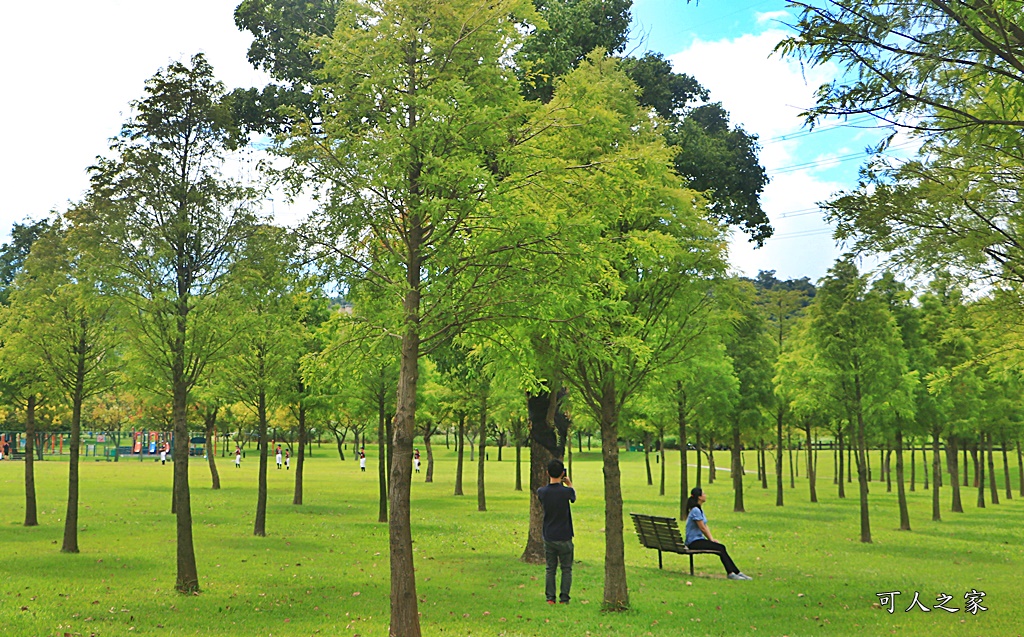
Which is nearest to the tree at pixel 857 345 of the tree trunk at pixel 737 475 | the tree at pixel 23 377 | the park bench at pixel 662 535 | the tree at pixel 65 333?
the tree trunk at pixel 737 475

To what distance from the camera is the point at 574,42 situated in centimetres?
1967

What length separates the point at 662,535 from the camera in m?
15.8

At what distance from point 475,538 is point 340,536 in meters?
3.63

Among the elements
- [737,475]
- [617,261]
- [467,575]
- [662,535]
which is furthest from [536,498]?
[737,475]

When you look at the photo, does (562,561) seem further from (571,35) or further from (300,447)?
(300,447)

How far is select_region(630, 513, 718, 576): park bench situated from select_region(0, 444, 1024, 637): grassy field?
0.59m

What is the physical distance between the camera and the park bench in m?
15.4

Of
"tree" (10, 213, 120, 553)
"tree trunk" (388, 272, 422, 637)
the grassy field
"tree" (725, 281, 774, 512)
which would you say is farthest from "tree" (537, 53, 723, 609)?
"tree" (725, 281, 774, 512)

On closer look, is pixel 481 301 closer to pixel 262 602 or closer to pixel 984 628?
pixel 262 602

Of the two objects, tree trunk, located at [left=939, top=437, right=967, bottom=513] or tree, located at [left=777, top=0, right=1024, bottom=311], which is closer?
tree, located at [left=777, top=0, right=1024, bottom=311]

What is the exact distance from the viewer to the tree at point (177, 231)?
43.7ft

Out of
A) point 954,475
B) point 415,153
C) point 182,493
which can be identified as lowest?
point 954,475

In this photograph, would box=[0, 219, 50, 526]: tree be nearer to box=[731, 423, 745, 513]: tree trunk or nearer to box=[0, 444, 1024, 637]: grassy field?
box=[0, 444, 1024, 637]: grassy field

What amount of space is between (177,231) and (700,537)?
11.0 m
